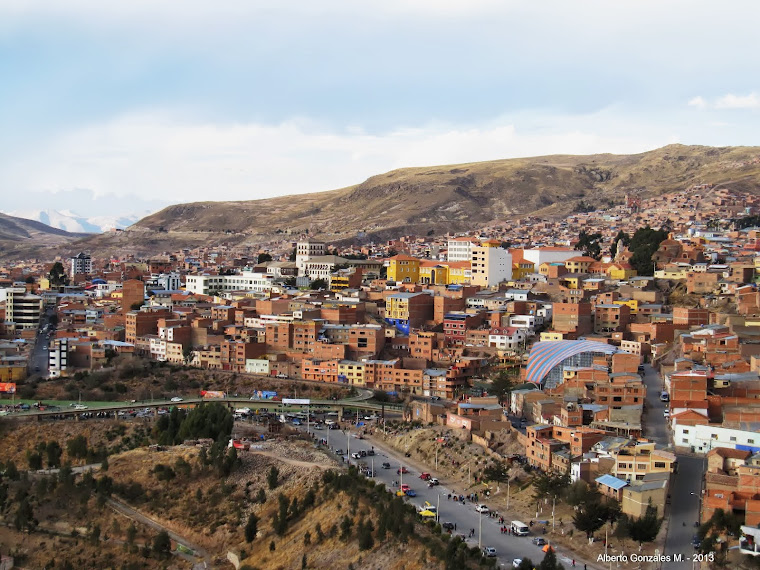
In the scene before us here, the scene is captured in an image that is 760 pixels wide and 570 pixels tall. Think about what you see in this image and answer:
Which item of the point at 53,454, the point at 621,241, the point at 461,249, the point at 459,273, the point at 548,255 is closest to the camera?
the point at 53,454

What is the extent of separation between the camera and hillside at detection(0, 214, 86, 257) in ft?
309

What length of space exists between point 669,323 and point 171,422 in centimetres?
1585

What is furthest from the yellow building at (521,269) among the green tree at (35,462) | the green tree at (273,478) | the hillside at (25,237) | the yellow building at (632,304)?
the hillside at (25,237)

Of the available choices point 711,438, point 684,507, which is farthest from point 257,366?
point 684,507

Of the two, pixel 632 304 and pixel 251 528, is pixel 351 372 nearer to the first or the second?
pixel 632 304

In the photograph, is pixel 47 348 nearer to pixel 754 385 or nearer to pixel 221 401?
pixel 221 401

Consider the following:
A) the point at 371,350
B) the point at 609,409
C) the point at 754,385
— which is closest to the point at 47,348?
the point at 371,350

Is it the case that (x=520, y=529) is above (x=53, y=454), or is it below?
above

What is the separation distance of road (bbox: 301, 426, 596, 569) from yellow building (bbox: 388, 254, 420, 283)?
17792 mm

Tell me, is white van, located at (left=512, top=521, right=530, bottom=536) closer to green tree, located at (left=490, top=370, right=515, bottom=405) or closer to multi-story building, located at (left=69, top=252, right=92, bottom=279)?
green tree, located at (left=490, top=370, right=515, bottom=405)

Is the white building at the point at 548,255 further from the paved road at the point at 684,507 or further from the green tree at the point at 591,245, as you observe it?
the paved road at the point at 684,507

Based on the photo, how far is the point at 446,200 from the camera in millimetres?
85562

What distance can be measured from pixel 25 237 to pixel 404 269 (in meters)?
89.2

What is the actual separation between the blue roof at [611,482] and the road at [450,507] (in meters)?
1.97
